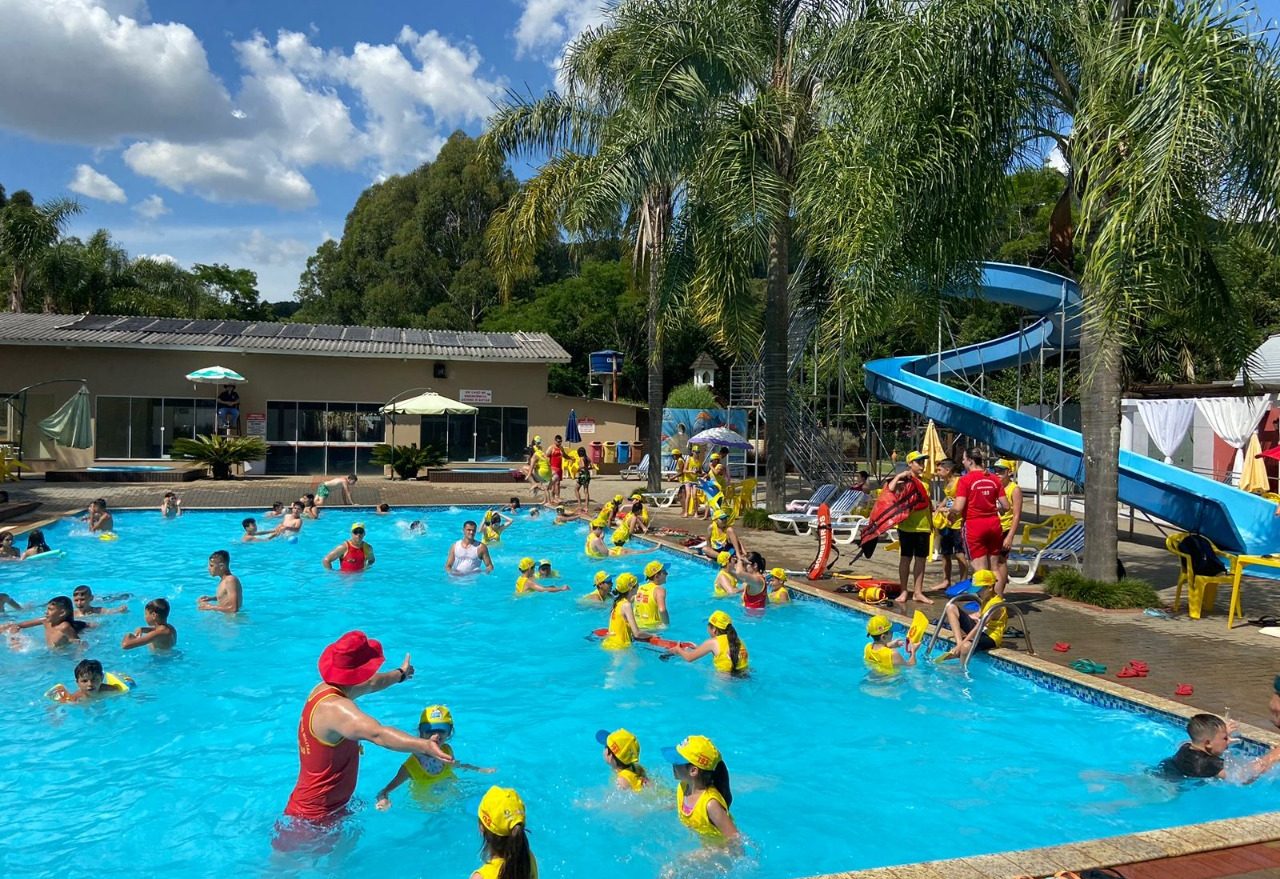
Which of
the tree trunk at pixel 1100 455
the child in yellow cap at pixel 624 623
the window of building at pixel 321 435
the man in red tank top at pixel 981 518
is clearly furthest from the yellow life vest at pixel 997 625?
the window of building at pixel 321 435

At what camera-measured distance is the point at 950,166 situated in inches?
401

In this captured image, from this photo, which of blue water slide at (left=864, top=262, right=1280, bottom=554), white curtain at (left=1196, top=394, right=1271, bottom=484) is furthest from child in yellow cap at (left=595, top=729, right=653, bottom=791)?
white curtain at (left=1196, top=394, right=1271, bottom=484)

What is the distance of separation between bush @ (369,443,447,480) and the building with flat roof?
817 millimetres

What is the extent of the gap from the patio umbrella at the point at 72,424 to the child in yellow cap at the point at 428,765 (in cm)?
2181

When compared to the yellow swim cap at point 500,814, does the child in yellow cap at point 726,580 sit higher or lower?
lower

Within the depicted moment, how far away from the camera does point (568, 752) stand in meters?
6.96

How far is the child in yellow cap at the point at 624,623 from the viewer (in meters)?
9.17

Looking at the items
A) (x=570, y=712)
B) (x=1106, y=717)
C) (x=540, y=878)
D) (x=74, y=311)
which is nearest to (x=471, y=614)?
(x=570, y=712)

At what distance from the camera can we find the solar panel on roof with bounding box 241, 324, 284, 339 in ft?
92.5

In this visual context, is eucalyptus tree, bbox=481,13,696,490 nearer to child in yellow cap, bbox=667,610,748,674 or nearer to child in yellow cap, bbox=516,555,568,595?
child in yellow cap, bbox=516,555,568,595

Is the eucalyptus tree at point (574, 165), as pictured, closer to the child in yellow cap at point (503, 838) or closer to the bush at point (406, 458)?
the bush at point (406, 458)

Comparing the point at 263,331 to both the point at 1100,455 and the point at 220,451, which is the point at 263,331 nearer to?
the point at 220,451

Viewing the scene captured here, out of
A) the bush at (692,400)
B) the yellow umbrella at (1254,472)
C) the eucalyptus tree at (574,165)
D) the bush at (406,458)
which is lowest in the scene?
the bush at (406,458)

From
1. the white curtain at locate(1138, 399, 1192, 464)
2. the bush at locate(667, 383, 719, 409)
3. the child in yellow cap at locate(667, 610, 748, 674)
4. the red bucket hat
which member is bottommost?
the child in yellow cap at locate(667, 610, 748, 674)
